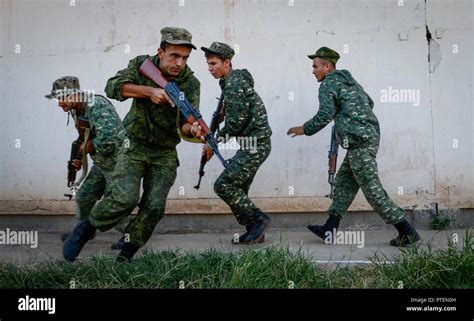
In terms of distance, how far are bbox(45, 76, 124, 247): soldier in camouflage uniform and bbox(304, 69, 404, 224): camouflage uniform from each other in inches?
61.8

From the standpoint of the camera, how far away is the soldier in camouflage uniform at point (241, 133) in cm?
698

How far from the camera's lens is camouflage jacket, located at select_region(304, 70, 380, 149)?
6930mm

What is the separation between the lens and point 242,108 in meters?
6.98

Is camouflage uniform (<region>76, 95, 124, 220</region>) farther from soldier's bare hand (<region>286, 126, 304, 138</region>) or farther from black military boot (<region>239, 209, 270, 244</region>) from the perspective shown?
soldier's bare hand (<region>286, 126, 304, 138</region>)

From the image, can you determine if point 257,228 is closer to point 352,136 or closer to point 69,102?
point 352,136

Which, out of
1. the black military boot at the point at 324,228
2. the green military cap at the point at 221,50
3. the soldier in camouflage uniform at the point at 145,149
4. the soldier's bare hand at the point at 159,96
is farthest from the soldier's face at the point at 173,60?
the black military boot at the point at 324,228

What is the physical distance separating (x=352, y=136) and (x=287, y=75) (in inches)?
44.0

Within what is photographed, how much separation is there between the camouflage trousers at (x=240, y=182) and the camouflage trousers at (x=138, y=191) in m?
0.64

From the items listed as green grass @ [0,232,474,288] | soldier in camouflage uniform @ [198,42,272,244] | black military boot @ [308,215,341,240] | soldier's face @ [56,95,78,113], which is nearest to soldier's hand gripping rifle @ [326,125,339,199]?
black military boot @ [308,215,341,240]

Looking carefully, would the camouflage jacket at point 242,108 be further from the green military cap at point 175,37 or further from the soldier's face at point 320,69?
the green military cap at point 175,37

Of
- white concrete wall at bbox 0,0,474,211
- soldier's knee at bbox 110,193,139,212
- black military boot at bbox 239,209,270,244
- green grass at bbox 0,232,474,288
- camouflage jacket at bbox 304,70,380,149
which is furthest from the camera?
white concrete wall at bbox 0,0,474,211

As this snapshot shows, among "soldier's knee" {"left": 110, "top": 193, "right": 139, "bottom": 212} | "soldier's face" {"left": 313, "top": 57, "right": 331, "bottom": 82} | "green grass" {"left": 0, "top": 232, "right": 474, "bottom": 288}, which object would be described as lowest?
"green grass" {"left": 0, "top": 232, "right": 474, "bottom": 288}
